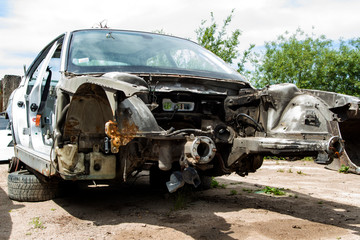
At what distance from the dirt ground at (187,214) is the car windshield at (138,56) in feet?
4.95

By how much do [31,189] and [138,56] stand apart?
2104 mm

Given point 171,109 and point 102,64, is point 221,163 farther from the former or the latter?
point 102,64

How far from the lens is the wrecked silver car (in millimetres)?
3234

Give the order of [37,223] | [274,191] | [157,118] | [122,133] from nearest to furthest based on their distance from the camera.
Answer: [122,133]
[37,223]
[157,118]
[274,191]

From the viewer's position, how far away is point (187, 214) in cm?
424

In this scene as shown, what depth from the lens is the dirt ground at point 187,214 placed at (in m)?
3.57

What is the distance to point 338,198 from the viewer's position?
5.34 meters

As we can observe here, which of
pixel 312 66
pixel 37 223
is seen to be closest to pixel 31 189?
pixel 37 223

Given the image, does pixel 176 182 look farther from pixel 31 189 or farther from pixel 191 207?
pixel 31 189

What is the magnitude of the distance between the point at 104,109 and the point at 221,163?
1.33 meters

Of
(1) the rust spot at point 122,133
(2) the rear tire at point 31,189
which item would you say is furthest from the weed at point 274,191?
(1) the rust spot at point 122,133

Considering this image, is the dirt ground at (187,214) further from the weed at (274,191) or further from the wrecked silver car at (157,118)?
the wrecked silver car at (157,118)

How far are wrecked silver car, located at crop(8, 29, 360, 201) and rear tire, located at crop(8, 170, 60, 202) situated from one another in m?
0.01

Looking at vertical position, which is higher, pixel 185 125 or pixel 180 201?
pixel 185 125
